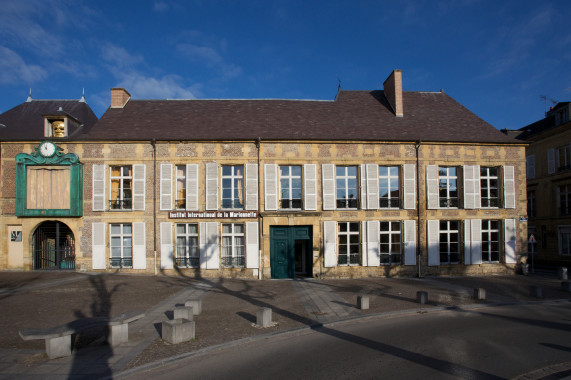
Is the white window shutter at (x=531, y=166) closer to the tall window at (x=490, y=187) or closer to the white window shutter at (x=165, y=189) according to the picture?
the tall window at (x=490, y=187)

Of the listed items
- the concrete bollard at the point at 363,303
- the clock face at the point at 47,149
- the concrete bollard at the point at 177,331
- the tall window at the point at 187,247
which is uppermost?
the clock face at the point at 47,149

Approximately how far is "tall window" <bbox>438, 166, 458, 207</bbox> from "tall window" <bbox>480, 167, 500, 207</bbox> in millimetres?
1423

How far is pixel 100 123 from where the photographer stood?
18.6m

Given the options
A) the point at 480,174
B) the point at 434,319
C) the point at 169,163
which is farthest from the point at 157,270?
the point at 480,174

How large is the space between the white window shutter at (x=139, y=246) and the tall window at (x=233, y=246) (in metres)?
3.61

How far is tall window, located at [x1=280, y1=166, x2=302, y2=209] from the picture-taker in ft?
57.0

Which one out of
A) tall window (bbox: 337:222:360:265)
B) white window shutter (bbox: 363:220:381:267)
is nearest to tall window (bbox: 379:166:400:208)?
white window shutter (bbox: 363:220:381:267)

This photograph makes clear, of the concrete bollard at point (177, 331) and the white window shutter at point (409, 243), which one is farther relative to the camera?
the white window shutter at point (409, 243)

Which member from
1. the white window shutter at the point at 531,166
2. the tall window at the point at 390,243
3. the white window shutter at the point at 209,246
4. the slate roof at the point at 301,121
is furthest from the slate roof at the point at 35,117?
the white window shutter at the point at 531,166

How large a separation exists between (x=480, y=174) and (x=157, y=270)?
16.4 m

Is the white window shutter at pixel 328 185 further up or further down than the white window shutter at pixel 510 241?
further up

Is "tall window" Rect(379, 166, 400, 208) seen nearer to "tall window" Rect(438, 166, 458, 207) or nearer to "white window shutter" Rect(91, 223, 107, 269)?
"tall window" Rect(438, 166, 458, 207)

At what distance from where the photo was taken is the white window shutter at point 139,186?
1708 cm

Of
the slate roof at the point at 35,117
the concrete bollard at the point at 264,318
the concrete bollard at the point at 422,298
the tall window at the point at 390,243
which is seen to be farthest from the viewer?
the slate roof at the point at 35,117
